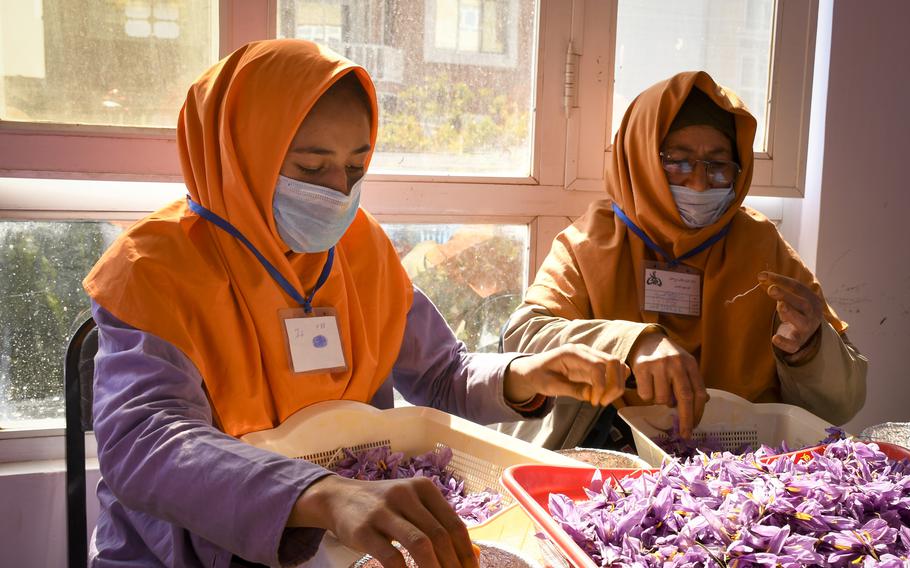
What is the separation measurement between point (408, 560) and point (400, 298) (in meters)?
0.80

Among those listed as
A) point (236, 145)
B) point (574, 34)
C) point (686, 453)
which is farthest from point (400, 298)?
point (574, 34)

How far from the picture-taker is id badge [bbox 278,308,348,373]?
1.50 meters

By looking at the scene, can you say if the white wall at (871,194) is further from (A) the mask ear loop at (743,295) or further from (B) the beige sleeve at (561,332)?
(B) the beige sleeve at (561,332)

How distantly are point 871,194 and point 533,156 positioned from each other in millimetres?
1349

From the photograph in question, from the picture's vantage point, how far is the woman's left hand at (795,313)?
1.78 meters

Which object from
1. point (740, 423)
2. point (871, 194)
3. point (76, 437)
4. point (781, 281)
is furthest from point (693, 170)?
point (76, 437)

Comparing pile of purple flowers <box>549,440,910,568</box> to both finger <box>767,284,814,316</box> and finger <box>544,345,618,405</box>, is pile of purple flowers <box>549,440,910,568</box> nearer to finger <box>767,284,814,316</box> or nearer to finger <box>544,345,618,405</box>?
finger <box>544,345,618,405</box>

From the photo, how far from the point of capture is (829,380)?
193 centimetres

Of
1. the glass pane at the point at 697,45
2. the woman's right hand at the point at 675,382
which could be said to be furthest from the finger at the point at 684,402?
the glass pane at the point at 697,45

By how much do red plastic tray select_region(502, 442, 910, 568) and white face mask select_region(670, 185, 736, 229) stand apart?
958 mm

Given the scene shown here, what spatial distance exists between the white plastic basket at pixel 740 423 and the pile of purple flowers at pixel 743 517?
0.47m

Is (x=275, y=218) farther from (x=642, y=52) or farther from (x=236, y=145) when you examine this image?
(x=642, y=52)

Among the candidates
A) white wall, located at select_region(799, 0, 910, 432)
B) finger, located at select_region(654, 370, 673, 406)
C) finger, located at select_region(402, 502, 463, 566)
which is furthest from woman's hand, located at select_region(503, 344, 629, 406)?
white wall, located at select_region(799, 0, 910, 432)

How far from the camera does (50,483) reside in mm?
2111
